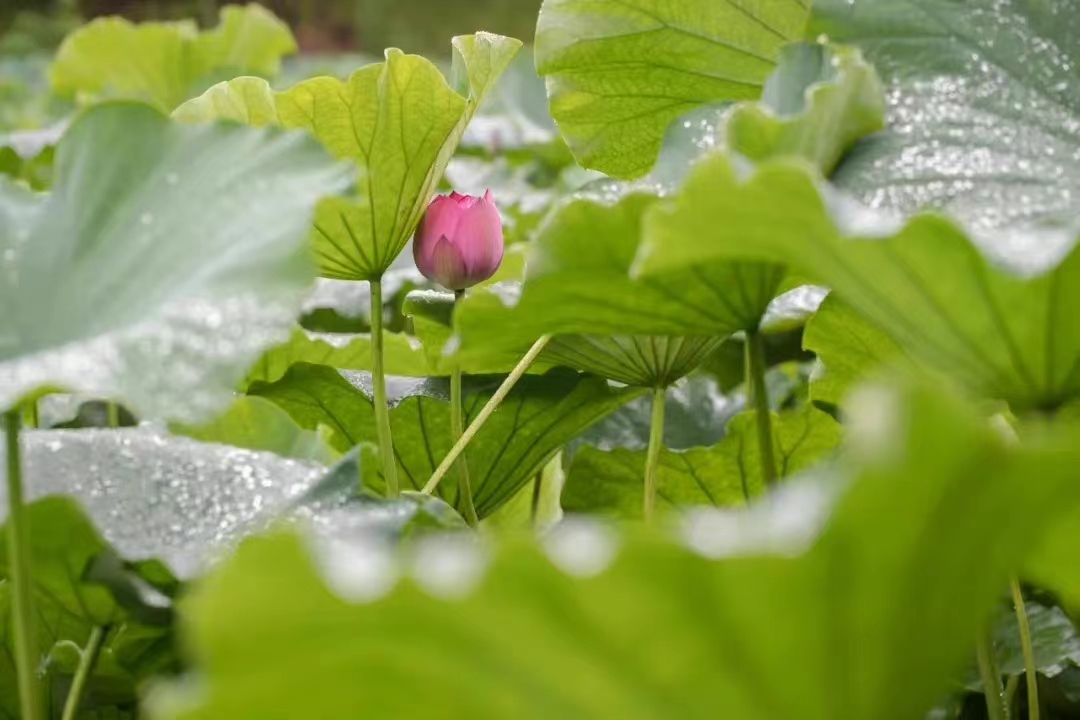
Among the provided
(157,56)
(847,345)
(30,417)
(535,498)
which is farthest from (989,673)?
(157,56)

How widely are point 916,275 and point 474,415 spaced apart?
38 cm

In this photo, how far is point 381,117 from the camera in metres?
0.70

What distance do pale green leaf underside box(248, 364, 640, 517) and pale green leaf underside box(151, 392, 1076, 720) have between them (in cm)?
45

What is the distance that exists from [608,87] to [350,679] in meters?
0.52

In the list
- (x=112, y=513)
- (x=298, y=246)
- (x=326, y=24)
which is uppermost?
(x=298, y=246)

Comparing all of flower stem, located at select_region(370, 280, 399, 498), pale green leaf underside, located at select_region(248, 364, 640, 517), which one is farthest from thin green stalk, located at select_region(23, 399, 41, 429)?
flower stem, located at select_region(370, 280, 399, 498)

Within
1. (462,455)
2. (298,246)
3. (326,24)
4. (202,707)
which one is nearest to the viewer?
(202,707)

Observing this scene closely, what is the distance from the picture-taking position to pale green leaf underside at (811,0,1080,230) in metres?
0.58

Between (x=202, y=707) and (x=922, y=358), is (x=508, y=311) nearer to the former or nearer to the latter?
(x=922, y=358)

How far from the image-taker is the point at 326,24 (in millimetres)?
16891

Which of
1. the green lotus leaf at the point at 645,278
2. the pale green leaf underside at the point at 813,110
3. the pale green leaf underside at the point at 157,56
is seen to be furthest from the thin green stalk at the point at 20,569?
the pale green leaf underside at the point at 157,56

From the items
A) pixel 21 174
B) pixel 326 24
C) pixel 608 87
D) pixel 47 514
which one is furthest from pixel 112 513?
pixel 326 24

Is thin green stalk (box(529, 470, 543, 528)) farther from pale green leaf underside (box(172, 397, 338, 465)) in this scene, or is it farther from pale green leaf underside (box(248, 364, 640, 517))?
pale green leaf underside (box(172, 397, 338, 465))

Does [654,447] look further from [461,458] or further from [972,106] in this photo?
[972,106]
